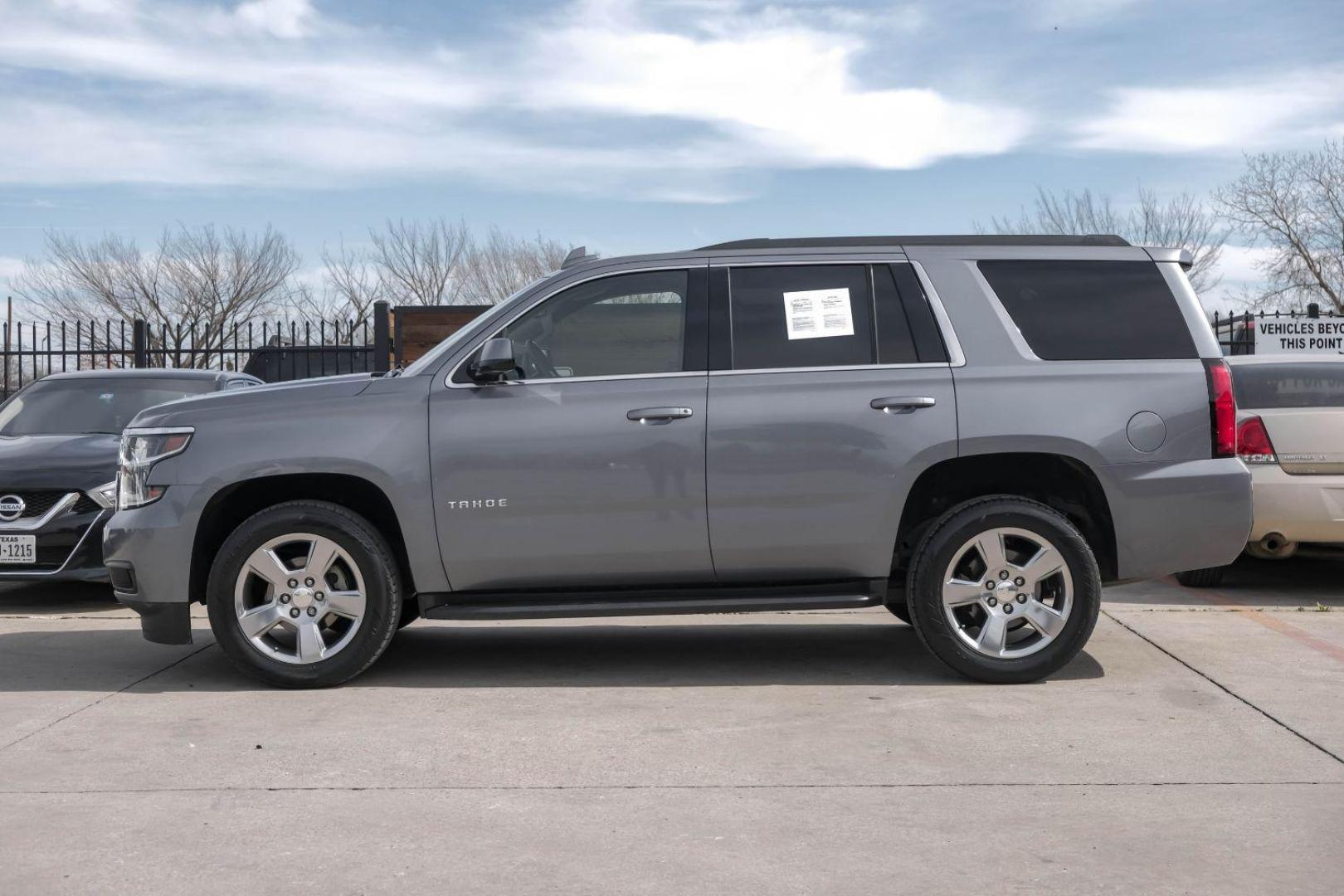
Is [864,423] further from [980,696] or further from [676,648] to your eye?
[676,648]

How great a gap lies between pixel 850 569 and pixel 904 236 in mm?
1591

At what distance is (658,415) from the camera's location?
6336mm

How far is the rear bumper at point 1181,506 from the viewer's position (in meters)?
6.37

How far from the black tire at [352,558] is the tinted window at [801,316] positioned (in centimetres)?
183

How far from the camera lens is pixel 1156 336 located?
6508 mm

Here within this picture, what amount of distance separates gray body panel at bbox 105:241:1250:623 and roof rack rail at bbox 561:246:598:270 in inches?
27.1

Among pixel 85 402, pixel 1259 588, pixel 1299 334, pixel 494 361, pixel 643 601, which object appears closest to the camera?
pixel 494 361

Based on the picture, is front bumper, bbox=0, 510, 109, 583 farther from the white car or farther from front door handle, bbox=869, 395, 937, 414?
the white car

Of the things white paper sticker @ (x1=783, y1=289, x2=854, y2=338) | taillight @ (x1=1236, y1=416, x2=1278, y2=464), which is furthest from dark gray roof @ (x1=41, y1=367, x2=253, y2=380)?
taillight @ (x1=1236, y1=416, x2=1278, y2=464)

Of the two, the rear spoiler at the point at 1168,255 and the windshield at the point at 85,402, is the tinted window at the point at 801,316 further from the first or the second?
the windshield at the point at 85,402

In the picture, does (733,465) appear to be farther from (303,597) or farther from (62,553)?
(62,553)

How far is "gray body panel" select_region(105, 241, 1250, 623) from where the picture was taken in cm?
632

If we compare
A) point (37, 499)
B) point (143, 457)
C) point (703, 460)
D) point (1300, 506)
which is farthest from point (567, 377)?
point (1300, 506)

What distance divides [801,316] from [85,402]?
6235mm
